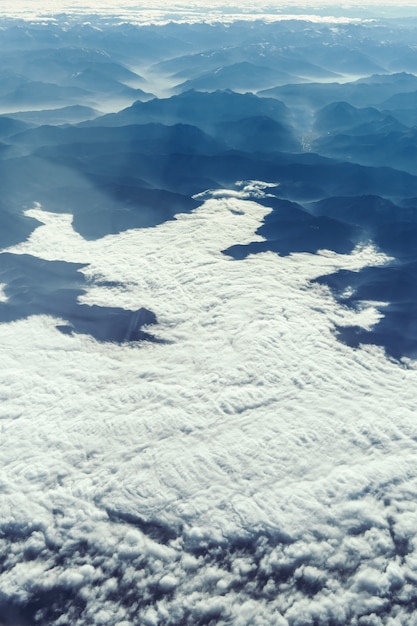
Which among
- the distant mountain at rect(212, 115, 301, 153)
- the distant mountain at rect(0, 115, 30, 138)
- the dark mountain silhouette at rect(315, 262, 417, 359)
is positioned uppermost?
the distant mountain at rect(212, 115, 301, 153)

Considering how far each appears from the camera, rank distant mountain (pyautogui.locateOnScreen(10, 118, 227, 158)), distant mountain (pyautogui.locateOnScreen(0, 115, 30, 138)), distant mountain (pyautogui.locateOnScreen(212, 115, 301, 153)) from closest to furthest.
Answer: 1. distant mountain (pyautogui.locateOnScreen(10, 118, 227, 158))
2. distant mountain (pyautogui.locateOnScreen(0, 115, 30, 138))
3. distant mountain (pyautogui.locateOnScreen(212, 115, 301, 153))

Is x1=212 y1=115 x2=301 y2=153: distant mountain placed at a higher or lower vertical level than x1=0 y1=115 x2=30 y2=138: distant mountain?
higher

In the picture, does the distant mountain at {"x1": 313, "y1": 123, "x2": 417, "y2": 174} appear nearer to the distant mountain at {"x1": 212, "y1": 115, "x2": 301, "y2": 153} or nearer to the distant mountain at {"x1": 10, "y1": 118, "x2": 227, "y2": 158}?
the distant mountain at {"x1": 212, "y1": 115, "x2": 301, "y2": 153}

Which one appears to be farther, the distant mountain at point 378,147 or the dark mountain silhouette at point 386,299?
the distant mountain at point 378,147

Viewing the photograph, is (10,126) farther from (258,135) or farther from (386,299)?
(386,299)

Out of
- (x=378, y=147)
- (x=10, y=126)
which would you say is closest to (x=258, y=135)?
(x=378, y=147)

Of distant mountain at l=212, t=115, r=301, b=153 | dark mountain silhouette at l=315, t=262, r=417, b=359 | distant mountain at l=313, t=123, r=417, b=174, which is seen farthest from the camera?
distant mountain at l=212, t=115, r=301, b=153

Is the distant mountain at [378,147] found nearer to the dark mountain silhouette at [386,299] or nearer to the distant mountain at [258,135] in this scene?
the distant mountain at [258,135]

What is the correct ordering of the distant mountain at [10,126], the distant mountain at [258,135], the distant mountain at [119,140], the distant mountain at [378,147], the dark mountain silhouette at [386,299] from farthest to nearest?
the distant mountain at [258,135]
the distant mountain at [10,126]
the distant mountain at [378,147]
the distant mountain at [119,140]
the dark mountain silhouette at [386,299]

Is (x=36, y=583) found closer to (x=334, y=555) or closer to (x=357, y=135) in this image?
(x=334, y=555)

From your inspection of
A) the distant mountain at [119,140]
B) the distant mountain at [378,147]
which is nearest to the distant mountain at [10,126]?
the distant mountain at [119,140]

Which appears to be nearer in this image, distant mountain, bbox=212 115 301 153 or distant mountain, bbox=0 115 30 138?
distant mountain, bbox=0 115 30 138

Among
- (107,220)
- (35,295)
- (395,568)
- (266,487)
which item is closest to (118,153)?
(107,220)

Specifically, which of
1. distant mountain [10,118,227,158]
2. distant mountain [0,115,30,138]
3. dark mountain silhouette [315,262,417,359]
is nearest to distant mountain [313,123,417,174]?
distant mountain [10,118,227,158]
